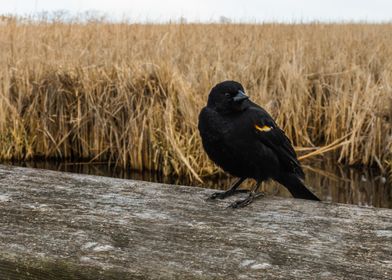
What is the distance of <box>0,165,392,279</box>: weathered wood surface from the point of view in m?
1.19

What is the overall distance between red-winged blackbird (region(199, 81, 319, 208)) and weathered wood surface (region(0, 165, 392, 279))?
0.31 meters

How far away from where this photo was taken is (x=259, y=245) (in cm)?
130

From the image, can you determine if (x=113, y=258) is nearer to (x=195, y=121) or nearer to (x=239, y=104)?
(x=239, y=104)

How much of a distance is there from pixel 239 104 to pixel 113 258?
994mm

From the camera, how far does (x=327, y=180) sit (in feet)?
A: 16.6

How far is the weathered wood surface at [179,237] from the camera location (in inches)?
47.0

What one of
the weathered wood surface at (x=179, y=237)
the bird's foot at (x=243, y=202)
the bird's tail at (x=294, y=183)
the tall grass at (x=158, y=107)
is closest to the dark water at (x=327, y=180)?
the tall grass at (x=158, y=107)

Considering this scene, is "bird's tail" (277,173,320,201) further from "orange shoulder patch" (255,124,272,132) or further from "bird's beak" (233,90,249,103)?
"bird's beak" (233,90,249,103)

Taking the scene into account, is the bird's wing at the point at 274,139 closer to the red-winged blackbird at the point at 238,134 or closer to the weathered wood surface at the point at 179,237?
the red-winged blackbird at the point at 238,134

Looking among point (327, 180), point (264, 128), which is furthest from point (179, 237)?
point (327, 180)

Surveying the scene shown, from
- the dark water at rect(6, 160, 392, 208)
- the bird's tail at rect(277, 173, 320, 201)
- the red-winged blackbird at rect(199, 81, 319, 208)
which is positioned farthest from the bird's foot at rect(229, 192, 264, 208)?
the dark water at rect(6, 160, 392, 208)

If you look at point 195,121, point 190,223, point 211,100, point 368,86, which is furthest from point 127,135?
point 190,223

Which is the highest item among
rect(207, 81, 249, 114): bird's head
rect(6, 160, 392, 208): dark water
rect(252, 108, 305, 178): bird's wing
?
rect(207, 81, 249, 114): bird's head

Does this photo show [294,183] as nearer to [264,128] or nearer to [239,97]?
[264,128]
